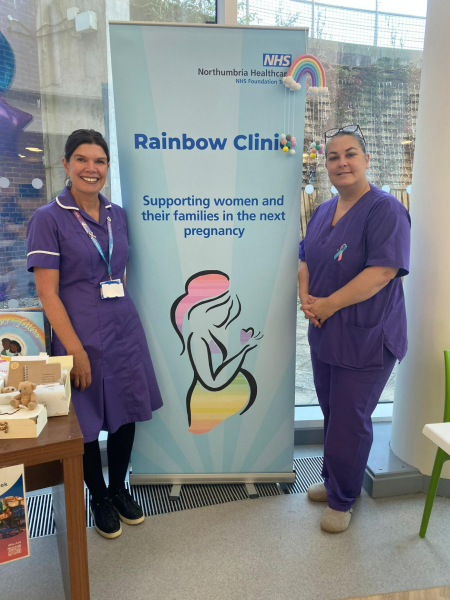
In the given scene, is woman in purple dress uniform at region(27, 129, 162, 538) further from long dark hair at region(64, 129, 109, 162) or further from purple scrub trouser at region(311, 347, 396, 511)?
purple scrub trouser at region(311, 347, 396, 511)

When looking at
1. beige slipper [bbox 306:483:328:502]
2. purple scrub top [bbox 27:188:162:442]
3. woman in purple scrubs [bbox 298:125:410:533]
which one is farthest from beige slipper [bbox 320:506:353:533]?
purple scrub top [bbox 27:188:162:442]

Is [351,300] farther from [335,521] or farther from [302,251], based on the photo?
[335,521]

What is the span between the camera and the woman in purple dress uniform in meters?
1.82

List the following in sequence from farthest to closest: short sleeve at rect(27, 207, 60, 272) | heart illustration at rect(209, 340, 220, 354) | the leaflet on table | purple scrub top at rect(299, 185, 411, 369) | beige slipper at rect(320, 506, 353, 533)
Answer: heart illustration at rect(209, 340, 220, 354)
beige slipper at rect(320, 506, 353, 533)
purple scrub top at rect(299, 185, 411, 369)
short sleeve at rect(27, 207, 60, 272)
the leaflet on table

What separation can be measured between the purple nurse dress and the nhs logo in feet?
2.04

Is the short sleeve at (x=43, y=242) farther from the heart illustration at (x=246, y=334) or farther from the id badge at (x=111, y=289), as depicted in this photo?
the heart illustration at (x=246, y=334)

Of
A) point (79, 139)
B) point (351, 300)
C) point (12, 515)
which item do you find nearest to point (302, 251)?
point (351, 300)

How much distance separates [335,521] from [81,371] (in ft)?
4.23

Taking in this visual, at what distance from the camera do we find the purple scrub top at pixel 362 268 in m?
1.89

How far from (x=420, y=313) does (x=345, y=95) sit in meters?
1.25

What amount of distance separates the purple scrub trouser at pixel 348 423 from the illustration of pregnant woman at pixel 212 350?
0.37 m

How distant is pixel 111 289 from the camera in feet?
6.26

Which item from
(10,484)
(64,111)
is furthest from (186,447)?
(64,111)

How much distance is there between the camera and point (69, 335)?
1829mm
